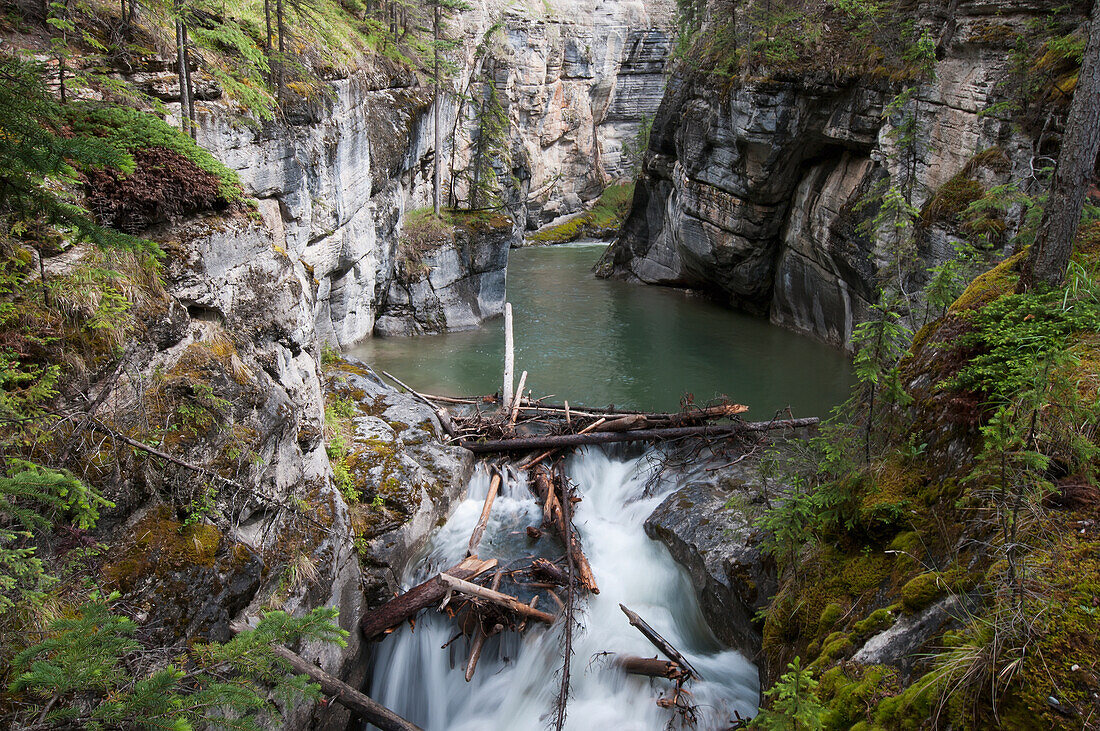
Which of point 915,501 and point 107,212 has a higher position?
point 107,212

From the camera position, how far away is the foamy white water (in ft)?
23.2

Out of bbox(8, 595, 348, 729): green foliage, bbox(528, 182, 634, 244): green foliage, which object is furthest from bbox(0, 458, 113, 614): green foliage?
bbox(528, 182, 634, 244): green foliage

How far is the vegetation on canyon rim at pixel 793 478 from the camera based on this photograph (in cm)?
326

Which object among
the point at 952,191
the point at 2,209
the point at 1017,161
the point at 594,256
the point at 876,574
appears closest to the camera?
the point at 2,209

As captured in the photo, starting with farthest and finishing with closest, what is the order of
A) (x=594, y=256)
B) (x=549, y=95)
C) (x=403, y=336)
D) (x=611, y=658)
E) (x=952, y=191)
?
(x=549, y=95), (x=594, y=256), (x=403, y=336), (x=952, y=191), (x=611, y=658)

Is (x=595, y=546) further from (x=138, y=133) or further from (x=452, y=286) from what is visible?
(x=452, y=286)

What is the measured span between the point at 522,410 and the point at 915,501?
9.43 meters

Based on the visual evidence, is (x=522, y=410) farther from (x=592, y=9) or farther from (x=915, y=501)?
(x=592, y=9)

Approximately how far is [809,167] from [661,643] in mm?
18864

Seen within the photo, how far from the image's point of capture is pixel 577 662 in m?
7.70

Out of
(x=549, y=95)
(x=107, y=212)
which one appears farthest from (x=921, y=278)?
(x=549, y=95)

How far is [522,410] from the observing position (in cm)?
1371

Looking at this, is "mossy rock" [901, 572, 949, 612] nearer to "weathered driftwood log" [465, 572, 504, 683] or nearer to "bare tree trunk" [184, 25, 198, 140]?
"weathered driftwood log" [465, 572, 504, 683]

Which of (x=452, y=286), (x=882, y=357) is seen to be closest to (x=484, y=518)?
(x=882, y=357)
